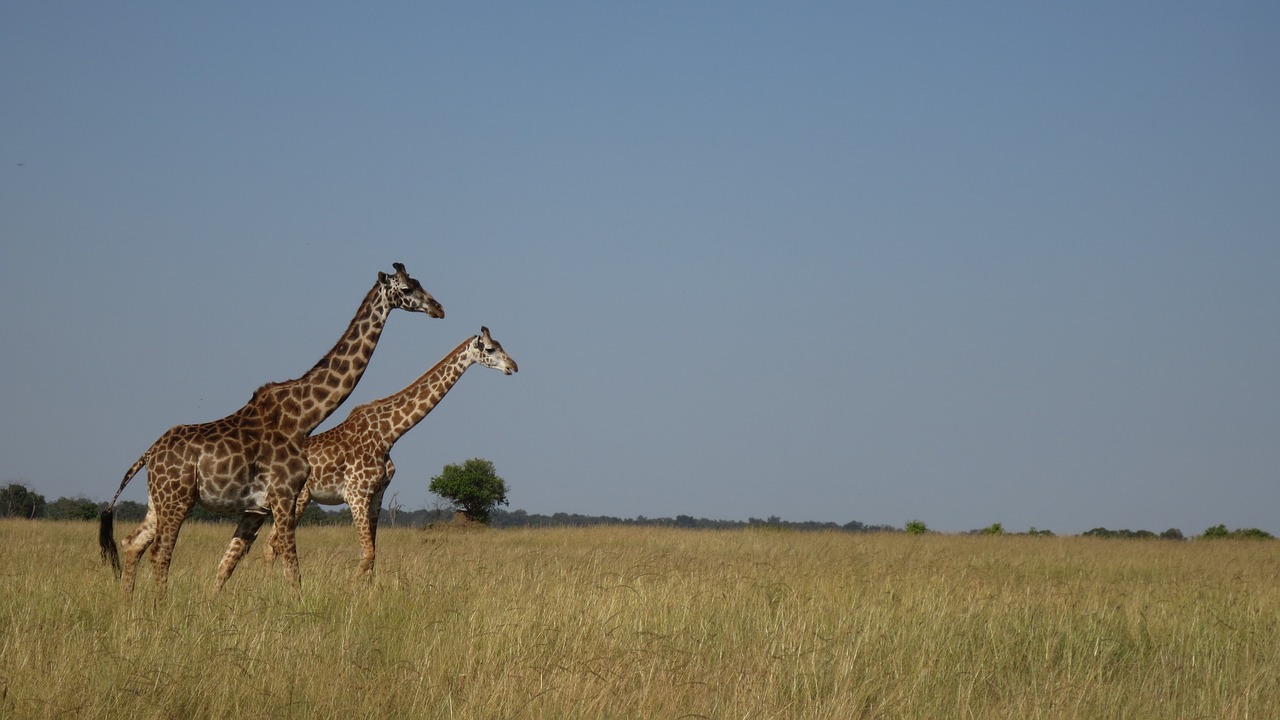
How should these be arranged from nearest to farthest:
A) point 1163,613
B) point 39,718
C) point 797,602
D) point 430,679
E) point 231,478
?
point 39,718, point 430,679, point 231,478, point 797,602, point 1163,613

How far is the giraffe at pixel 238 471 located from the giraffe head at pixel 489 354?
2.38 m

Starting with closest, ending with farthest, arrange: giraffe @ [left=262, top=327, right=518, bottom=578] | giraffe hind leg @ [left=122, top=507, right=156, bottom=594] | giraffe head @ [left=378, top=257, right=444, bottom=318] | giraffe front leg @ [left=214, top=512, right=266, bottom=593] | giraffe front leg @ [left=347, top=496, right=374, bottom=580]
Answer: giraffe hind leg @ [left=122, top=507, right=156, bottom=594], giraffe front leg @ [left=214, top=512, right=266, bottom=593], giraffe head @ [left=378, top=257, right=444, bottom=318], giraffe front leg @ [left=347, top=496, right=374, bottom=580], giraffe @ [left=262, top=327, right=518, bottom=578]

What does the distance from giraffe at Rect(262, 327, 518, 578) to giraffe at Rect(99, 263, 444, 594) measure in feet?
6.92

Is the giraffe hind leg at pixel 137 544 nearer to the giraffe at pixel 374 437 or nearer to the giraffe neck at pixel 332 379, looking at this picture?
the giraffe neck at pixel 332 379

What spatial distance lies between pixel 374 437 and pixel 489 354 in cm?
165

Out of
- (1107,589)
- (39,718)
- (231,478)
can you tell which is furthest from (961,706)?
(1107,589)

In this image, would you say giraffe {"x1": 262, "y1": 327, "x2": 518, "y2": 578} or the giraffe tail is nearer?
the giraffe tail

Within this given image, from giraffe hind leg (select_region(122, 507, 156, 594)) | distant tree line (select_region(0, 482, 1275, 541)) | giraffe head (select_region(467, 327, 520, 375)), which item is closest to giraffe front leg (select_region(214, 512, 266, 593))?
giraffe hind leg (select_region(122, 507, 156, 594))

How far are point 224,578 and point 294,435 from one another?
1441 millimetres

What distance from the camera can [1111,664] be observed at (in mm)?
9625

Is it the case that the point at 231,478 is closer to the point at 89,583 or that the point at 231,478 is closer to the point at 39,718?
the point at 89,583

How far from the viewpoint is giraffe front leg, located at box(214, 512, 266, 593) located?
10.1m

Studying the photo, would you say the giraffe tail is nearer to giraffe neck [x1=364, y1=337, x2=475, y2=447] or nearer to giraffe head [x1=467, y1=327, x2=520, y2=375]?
giraffe neck [x1=364, y1=337, x2=475, y2=447]

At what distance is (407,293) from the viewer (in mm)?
11406
